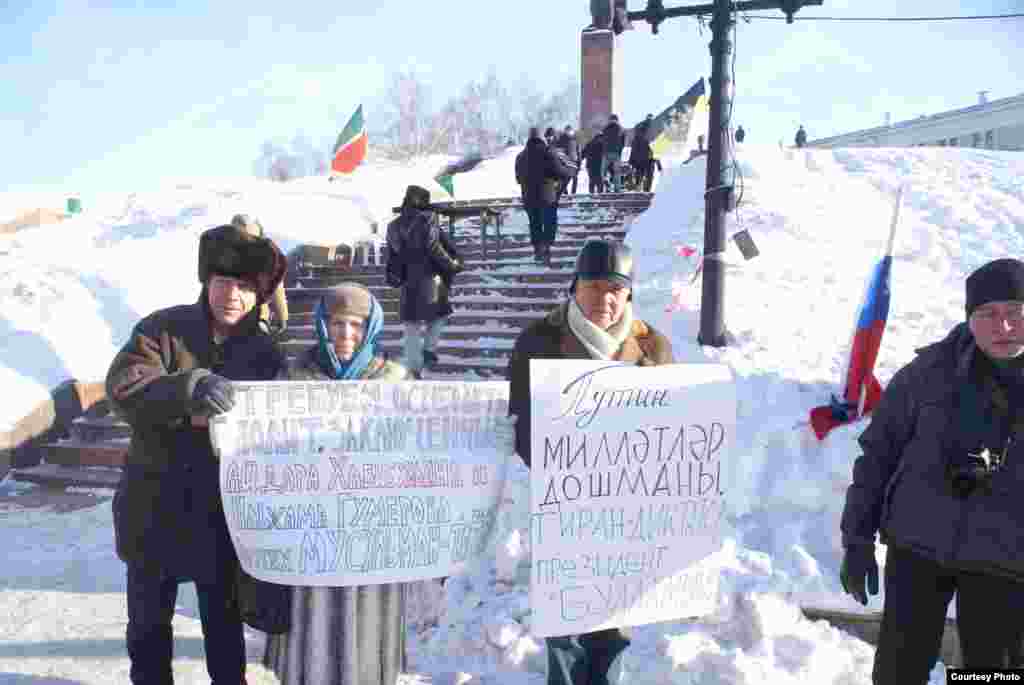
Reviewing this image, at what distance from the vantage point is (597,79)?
1396 inches

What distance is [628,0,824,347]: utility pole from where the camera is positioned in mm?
6352

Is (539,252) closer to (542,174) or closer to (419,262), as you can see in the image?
(542,174)

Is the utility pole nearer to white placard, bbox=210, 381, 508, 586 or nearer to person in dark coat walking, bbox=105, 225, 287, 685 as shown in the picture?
white placard, bbox=210, 381, 508, 586

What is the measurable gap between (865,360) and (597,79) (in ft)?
108

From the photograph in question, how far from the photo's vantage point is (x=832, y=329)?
22.3 ft

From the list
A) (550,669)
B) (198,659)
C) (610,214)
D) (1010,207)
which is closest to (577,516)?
(550,669)

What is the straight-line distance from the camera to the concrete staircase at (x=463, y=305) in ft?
21.4

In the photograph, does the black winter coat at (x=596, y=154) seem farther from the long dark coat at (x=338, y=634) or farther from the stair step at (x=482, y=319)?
the long dark coat at (x=338, y=634)

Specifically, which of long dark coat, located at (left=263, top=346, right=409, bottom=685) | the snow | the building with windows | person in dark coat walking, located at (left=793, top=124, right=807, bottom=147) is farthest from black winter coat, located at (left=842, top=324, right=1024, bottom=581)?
the building with windows

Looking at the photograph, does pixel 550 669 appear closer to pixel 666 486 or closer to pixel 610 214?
pixel 666 486

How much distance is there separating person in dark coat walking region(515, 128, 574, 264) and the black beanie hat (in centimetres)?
736

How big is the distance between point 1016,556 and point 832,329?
482 centimetres

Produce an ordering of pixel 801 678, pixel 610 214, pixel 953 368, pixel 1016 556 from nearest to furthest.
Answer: pixel 1016 556, pixel 953 368, pixel 801 678, pixel 610 214

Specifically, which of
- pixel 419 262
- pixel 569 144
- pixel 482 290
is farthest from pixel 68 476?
pixel 569 144
